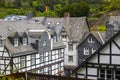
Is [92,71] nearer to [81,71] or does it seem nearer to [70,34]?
[81,71]

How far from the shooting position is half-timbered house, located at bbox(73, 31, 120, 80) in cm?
1802

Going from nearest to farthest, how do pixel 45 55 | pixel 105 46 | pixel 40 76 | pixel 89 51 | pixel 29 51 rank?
1. pixel 40 76
2. pixel 105 46
3. pixel 29 51
4. pixel 45 55
5. pixel 89 51

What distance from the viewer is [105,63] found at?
1817cm

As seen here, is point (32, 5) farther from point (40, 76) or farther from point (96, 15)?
point (40, 76)

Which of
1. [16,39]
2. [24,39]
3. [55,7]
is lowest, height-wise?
[24,39]

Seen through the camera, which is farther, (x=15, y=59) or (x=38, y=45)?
(x=38, y=45)

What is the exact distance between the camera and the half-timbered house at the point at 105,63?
18.0 meters

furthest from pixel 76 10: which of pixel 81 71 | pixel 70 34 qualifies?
pixel 81 71

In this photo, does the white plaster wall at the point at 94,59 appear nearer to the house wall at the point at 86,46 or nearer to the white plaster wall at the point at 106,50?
the white plaster wall at the point at 106,50

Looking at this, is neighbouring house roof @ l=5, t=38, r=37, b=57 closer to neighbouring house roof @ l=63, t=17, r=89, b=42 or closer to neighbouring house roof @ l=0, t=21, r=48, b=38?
neighbouring house roof @ l=0, t=21, r=48, b=38

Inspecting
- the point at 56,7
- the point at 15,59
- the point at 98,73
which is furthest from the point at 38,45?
the point at 56,7

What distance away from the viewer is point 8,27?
31578 millimetres

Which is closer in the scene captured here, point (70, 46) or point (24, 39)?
point (24, 39)

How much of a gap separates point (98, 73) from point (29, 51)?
13.7 m
